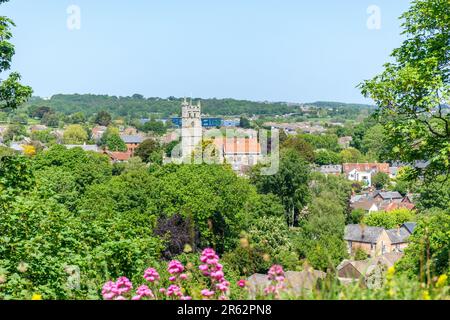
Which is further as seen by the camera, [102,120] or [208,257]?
[102,120]

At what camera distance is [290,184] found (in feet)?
168

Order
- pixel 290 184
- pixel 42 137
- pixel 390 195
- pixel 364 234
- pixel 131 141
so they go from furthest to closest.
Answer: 1. pixel 42 137
2. pixel 131 141
3. pixel 390 195
4. pixel 290 184
5. pixel 364 234

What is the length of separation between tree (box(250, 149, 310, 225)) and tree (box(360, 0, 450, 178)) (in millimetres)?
38988

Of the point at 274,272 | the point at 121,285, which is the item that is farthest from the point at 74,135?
the point at 274,272

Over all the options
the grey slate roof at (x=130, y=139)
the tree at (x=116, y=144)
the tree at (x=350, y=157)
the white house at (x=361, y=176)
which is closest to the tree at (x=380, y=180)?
the white house at (x=361, y=176)

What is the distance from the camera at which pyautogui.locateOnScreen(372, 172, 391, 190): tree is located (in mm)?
96688

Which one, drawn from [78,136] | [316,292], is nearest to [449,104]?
[316,292]

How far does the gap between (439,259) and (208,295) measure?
7.18 m

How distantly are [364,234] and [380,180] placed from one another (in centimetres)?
5091

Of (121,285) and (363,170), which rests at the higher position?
(121,285)

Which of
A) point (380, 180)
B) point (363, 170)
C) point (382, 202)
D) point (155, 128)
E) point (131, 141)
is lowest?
point (382, 202)

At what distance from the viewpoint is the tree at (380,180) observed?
3807 inches

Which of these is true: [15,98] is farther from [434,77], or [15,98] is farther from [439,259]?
[439,259]

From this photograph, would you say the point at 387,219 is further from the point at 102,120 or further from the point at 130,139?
the point at 102,120
